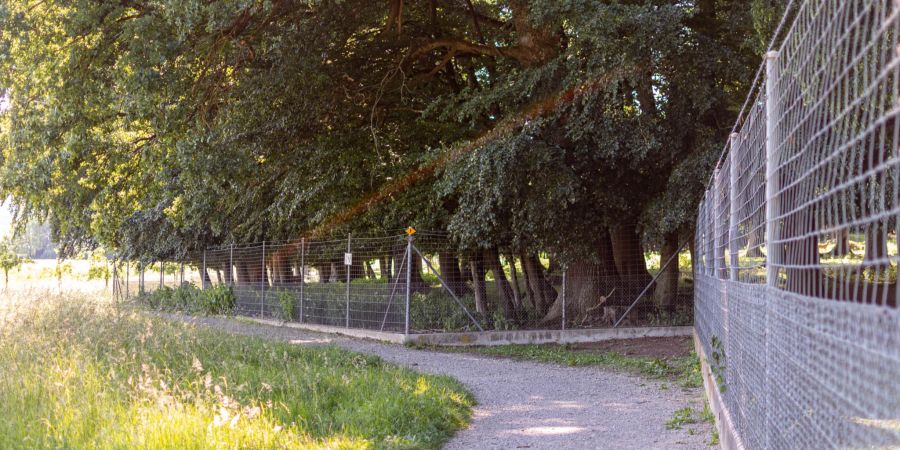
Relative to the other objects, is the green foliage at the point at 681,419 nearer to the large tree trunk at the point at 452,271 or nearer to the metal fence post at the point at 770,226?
the metal fence post at the point at 770,226

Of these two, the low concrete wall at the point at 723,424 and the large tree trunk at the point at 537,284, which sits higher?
the large tree trunk at the point at 537,284

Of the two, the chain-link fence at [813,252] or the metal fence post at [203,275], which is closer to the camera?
the chain-link fence at [813,252]

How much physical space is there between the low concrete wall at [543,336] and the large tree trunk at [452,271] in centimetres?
258

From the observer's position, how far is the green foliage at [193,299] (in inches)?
1076

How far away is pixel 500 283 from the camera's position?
66.3ft

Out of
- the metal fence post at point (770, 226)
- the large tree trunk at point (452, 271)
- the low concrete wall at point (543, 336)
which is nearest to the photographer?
the metal fence post at point (770, 226)

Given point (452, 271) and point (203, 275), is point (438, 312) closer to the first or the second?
point (452, 271)

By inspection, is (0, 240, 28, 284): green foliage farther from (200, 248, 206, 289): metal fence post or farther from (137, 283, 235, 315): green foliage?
(200, 248, 206, 289): metal fence post

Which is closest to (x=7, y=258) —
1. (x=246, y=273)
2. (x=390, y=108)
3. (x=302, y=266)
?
(x=246, y=273)

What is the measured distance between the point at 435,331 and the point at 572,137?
17.3 feet

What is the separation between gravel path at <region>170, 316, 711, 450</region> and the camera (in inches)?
301

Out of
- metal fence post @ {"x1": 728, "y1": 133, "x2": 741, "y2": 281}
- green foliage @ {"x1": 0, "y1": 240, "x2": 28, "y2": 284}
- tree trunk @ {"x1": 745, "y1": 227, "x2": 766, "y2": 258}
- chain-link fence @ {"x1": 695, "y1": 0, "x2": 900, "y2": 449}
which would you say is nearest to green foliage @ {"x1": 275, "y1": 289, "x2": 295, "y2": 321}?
chain-link fence @ {"x1": 695, "y1": 0, "x2": 900, "y2": 449}

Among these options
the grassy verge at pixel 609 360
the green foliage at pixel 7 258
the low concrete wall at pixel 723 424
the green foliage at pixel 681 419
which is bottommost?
the grassy verge at pixel 609 360

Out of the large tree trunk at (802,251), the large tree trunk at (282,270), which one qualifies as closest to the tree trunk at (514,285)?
the large tree trunk at (282,270)
